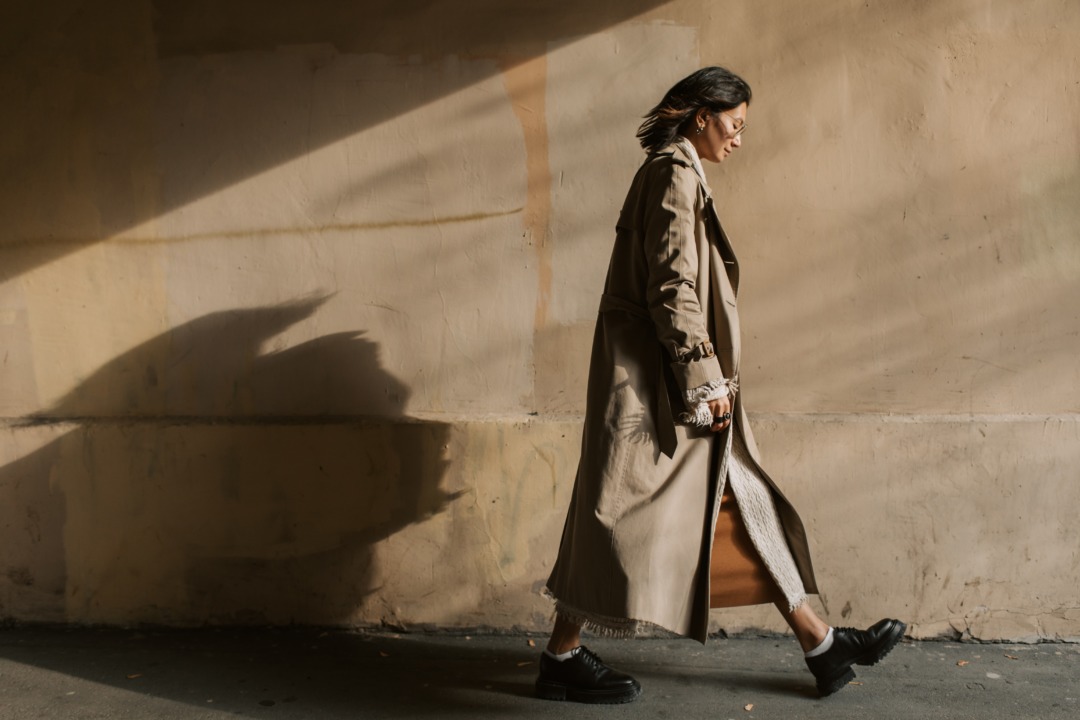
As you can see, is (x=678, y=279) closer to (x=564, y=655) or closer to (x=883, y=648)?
(x=564, y=655)

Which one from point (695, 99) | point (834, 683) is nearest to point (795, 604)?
point (834, 683)

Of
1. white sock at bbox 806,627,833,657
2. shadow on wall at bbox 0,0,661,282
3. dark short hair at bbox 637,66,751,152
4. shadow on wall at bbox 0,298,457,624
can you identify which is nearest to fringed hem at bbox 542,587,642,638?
white sock at bbox 806,627,833,657

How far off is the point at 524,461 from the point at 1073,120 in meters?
2.58

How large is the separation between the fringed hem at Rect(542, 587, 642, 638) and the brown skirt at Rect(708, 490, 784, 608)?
1.04 feet

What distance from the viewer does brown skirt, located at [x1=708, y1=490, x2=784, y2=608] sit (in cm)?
328

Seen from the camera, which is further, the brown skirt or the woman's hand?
the brown skirt

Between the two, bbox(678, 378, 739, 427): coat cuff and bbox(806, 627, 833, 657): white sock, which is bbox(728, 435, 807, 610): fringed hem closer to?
bbox(806, 627, 833, 657): white sock

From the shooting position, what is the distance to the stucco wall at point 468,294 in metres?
3.92

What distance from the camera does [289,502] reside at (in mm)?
4086

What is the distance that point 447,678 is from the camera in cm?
363

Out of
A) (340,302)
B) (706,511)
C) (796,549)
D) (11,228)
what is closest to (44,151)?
(11,228)

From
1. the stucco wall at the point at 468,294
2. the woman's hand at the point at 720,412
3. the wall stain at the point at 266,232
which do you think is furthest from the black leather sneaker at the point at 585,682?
the wall stain at the point at 266,232

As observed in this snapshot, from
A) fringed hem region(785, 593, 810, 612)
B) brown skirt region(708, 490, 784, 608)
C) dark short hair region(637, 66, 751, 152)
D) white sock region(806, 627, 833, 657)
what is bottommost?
white sock region(806, 627, 833, 657)

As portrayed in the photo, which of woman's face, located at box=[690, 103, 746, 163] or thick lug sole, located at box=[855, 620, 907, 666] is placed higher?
woman's face, located at box=[690, 103, 746, 163]
